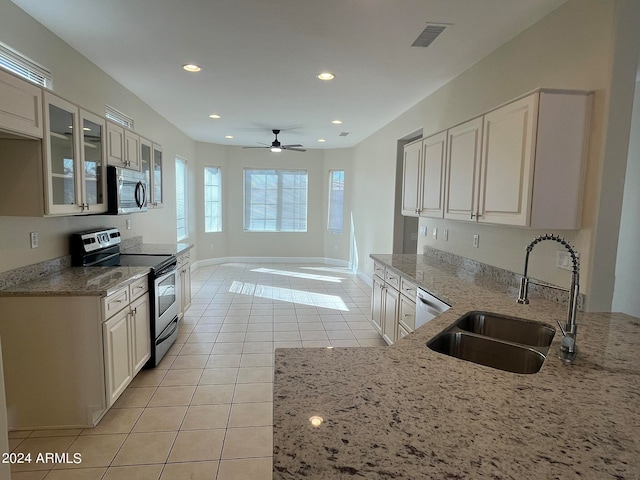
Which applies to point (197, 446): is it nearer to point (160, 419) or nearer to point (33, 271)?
point (160, 419)

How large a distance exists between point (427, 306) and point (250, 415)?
1548 mm

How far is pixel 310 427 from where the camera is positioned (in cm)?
100

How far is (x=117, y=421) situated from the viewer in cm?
255

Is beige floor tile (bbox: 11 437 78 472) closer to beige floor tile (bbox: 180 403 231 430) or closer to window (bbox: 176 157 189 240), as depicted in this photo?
beige floor tile (bbox: 180 403 231 430)

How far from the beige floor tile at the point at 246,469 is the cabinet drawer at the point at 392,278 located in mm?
1879

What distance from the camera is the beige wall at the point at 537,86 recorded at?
2.08 m

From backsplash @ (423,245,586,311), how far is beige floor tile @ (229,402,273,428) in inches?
80.1

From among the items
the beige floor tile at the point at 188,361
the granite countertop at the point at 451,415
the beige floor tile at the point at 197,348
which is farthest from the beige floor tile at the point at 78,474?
the beige floor tile at the point at 197,348

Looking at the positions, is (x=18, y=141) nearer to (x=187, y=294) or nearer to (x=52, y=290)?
(x=52, y=290)

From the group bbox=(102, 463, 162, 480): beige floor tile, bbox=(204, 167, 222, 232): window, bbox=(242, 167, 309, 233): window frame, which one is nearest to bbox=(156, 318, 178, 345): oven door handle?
bbox=(102, 463, 162, 480): beige floor tile

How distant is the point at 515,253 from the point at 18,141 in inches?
137

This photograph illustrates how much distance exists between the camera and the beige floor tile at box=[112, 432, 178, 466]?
2.18 metres

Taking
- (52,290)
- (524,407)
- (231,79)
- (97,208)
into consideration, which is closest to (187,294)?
(97,208)

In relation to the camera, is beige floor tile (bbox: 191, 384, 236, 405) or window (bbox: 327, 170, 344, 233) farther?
window (bbox: 327, 170, 344, 233)
